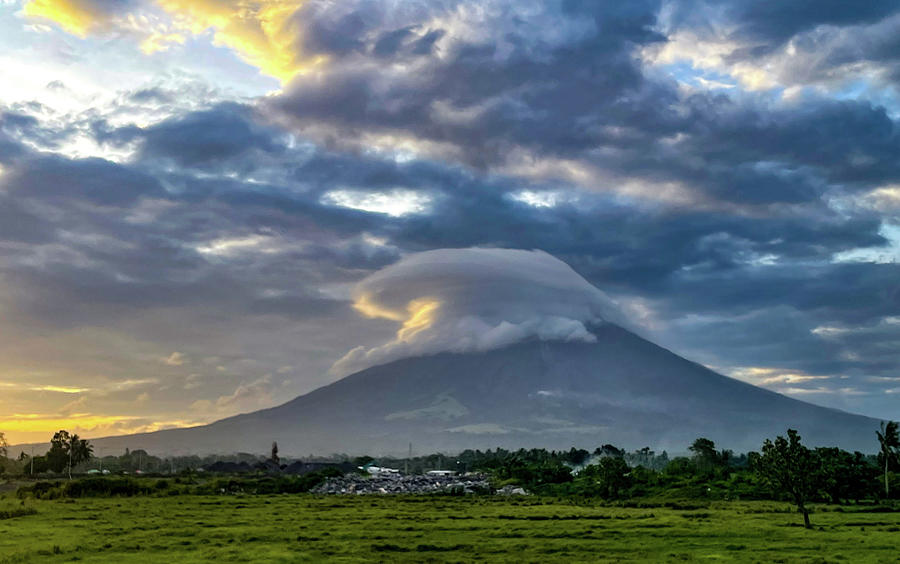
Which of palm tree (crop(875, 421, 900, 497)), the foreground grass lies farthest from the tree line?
the foreground grass

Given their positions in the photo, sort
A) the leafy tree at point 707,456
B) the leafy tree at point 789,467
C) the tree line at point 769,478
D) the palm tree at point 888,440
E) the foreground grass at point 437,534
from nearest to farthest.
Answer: the foreground grass at point 437,534 → the leafy tree at point 789,467 → the tree line at point 769,478 → the palm tree at point 888,440 → the leafy tree at point 707,456

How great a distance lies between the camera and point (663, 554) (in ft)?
194

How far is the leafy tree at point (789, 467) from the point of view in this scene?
261 ft

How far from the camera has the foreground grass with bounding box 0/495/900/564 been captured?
57.5m

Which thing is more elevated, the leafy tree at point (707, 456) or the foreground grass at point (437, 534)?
the leafy tree at point (707, 456)

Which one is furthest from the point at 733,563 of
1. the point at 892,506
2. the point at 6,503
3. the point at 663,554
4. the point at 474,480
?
the point at 474,480

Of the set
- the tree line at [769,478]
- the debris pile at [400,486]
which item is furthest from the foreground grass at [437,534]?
the debris pile at [400,486]

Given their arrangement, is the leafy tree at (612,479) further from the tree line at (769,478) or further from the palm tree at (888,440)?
the palm tree at (888,440)

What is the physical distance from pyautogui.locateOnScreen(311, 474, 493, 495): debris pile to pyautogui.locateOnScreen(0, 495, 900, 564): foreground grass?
44.4m

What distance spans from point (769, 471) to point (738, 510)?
53.8ft

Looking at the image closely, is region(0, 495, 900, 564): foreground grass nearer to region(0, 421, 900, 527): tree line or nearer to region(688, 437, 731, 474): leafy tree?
region(0, 421, 900, 527): tree line

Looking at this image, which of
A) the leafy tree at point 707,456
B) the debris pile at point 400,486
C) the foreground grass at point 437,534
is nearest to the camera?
the foreground grass at point 437,534

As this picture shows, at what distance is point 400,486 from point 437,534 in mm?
88130

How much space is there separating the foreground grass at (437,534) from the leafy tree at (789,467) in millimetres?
3405
